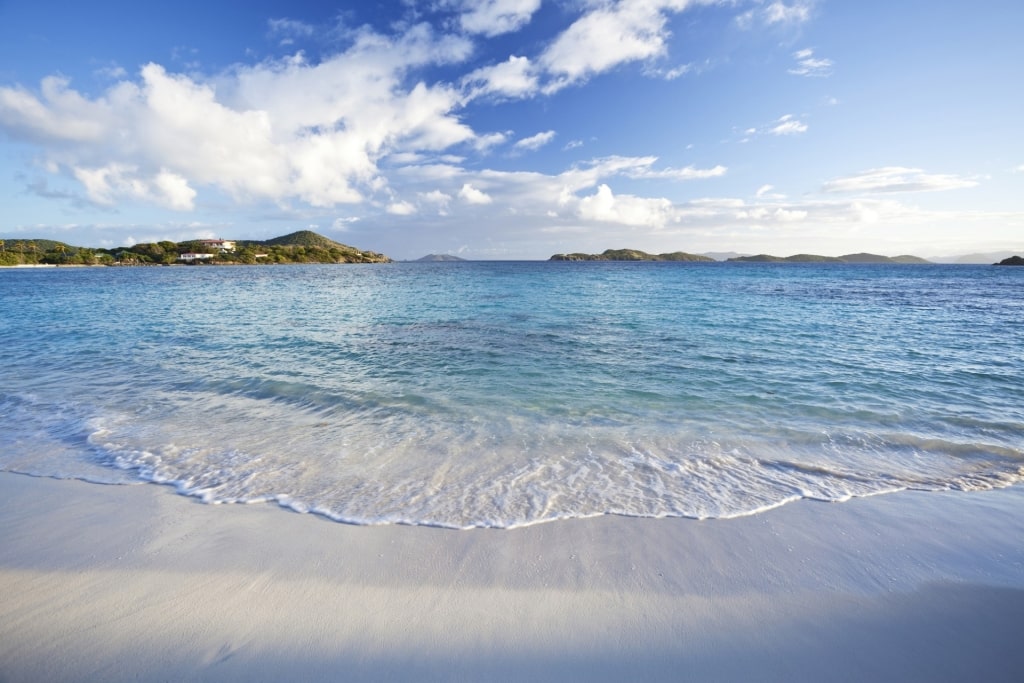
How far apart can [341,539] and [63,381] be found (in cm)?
1222

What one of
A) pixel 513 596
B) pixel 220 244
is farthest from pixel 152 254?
pixel 513 596

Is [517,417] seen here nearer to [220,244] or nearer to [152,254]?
[152,254]

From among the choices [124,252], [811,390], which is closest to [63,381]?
[811,390]

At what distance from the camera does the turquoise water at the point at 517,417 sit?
19.0 feet

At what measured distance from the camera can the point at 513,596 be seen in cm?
379

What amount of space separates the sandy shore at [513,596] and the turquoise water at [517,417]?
1.91 feet

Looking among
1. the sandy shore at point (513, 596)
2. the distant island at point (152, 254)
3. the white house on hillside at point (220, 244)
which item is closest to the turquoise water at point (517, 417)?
the sandy shore at point (513, 596)

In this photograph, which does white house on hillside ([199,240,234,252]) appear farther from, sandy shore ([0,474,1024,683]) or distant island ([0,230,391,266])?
sandy shore ([0,474,1024,683])

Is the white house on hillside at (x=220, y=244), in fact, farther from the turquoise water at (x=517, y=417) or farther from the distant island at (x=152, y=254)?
the turquoise water at (x=517, y=417)

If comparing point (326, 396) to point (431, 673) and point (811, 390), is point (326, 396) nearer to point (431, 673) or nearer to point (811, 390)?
point (431, 673)

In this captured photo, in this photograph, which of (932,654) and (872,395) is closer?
(932,654)

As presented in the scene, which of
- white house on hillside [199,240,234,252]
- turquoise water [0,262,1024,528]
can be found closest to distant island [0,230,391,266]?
white house on hillside [199,240,234,252]

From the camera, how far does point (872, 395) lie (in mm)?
10055

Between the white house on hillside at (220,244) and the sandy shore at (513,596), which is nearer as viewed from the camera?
the sandy shore at (513,596)
